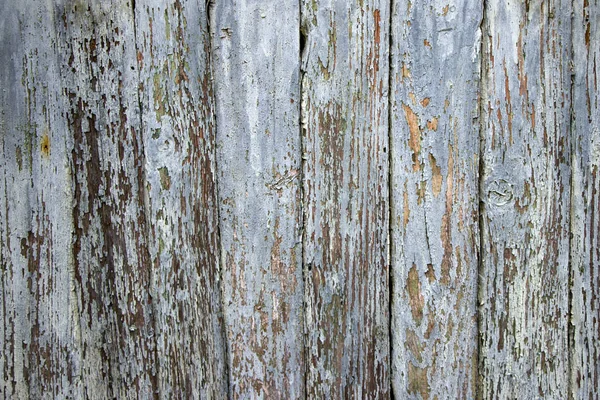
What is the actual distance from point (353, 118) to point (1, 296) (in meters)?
0.83

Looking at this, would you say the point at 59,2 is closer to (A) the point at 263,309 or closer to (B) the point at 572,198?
(A) the point at 263,309

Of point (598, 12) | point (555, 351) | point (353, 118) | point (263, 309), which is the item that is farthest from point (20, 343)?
point (598, 12)

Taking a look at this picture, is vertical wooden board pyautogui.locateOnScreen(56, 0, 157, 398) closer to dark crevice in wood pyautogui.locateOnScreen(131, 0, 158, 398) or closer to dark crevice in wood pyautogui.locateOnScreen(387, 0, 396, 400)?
dark crevice in wood pyautogui.locateOnScreen(131, 0, 158, 398)

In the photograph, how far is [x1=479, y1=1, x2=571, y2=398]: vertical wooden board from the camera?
3.07 ft

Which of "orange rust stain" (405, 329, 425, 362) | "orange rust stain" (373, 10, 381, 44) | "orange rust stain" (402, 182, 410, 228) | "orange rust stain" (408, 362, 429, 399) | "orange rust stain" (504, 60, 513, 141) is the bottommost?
"orange rust stain" (408, 362, 429, 399)

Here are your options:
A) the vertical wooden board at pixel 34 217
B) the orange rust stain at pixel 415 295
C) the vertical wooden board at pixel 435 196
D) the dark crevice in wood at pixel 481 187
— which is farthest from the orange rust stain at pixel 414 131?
the vertical wooden board at pixel 34 217

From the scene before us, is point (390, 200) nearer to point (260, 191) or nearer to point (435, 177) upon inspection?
point (435, 177)

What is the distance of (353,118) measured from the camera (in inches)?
37.6

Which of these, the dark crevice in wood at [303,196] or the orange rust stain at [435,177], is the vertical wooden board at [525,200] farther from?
the dark crevice in wood at [303,196]

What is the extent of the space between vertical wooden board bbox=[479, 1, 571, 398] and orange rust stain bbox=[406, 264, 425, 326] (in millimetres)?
129

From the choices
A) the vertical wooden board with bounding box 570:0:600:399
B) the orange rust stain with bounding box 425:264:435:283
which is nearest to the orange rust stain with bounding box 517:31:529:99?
the vertical wooden board with bounding box 570:0:600:399

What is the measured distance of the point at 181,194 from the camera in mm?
965

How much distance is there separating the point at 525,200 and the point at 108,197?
2.85 ft

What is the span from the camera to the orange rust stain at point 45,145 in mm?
969
